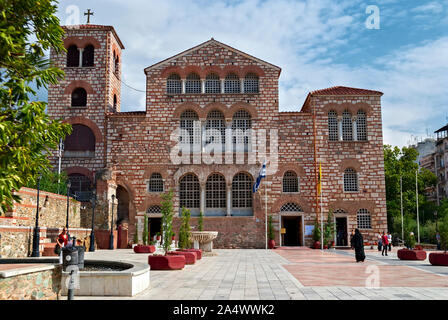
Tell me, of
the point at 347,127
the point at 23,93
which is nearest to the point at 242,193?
the point at 347,127

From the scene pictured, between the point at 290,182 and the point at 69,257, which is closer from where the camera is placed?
the point at 69,257

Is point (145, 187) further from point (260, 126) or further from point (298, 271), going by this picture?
point (298, 271)

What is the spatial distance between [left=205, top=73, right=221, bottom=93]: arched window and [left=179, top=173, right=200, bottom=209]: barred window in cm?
677

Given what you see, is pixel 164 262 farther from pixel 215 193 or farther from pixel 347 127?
pixel 347 127

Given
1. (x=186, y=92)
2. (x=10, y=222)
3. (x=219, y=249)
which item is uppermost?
(x=186, y=92)

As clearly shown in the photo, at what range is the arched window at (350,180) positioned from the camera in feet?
108

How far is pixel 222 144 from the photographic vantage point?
33.2 meters

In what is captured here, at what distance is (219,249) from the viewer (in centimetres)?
3148

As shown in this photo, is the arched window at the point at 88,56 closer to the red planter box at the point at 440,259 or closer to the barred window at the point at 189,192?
the barred window at the point at 189,192

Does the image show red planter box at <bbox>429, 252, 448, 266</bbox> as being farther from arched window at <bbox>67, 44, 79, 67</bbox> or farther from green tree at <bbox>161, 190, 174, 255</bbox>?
arched window at <bbox>67, 44, 79, 67</bbox>

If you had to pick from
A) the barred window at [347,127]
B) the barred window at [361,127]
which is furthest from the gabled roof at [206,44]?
the barred window at [361,127]

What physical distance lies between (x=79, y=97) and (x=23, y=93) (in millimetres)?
28530
